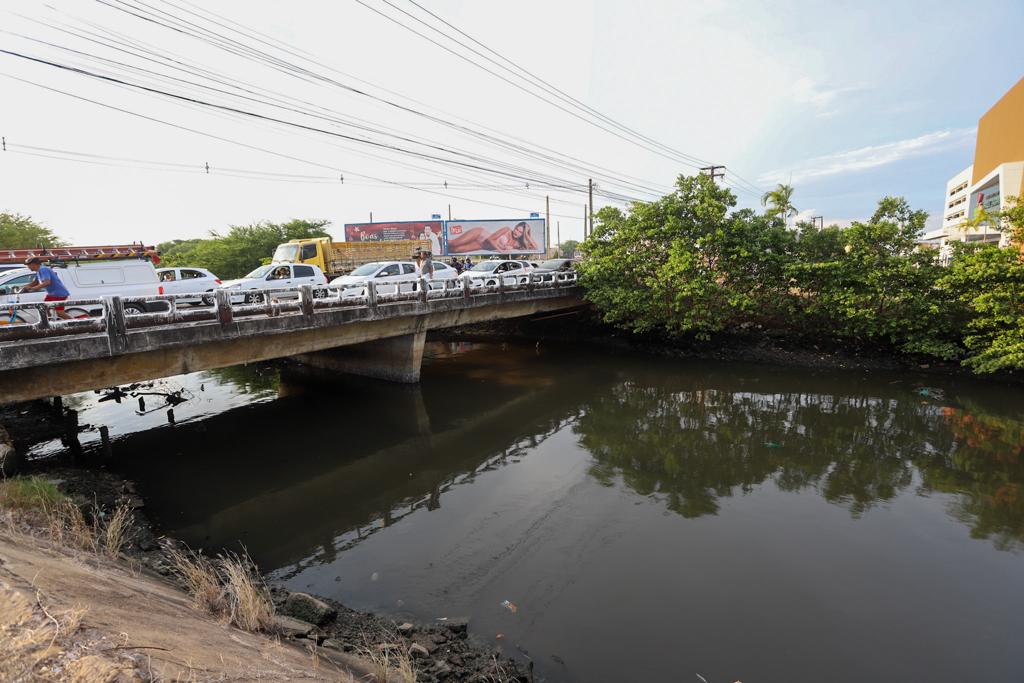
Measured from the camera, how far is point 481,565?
741 cm

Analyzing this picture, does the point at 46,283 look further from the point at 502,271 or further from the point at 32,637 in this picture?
the point at 502,271

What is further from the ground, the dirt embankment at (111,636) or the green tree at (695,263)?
the green tree at (695,263)

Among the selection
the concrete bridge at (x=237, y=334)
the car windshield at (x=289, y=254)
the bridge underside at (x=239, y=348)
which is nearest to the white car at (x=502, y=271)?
the concrete bridge at (x=237, y=334)

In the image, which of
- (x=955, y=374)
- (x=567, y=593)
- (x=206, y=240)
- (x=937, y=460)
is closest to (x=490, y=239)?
(x=206, y=240)

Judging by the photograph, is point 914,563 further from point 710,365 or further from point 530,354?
point 530,354

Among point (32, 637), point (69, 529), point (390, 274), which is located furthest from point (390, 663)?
point (390, 274)

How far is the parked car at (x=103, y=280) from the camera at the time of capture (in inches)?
467

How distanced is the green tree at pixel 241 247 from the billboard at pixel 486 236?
444 inches

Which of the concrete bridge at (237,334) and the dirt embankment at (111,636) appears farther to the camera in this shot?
the concrete bridge at (237,334)

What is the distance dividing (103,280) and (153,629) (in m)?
12.0

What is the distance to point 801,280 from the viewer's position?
18859 millimetres

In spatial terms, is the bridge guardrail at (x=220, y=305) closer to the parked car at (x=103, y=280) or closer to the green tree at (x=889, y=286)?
the parked car at (x=103, y=280)

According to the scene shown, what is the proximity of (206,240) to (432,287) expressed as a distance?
113 ft

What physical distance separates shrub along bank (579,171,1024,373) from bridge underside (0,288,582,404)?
4984 millimetres
